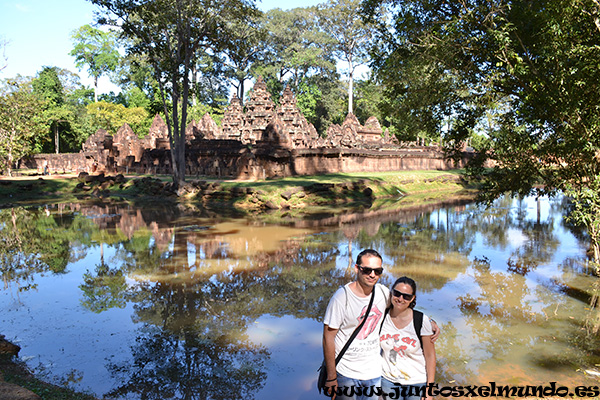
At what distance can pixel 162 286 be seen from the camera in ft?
30.5

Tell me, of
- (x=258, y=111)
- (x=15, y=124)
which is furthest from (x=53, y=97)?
(x=258, y=111)

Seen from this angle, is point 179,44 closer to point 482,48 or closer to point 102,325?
point 482,48

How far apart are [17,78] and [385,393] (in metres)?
53.6

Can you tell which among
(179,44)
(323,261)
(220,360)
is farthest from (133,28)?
(220,360)

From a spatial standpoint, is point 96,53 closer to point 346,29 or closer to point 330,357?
point 346,29

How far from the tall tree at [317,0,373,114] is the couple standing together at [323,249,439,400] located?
2205 inches

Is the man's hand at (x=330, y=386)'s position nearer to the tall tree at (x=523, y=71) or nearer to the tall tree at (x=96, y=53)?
the tall tree at (x=523, y=71)

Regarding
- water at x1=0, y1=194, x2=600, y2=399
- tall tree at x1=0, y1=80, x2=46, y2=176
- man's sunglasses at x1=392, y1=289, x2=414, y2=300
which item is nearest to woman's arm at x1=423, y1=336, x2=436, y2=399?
man's sunglasses at x1=392, y1=289, x2=414, y2=300

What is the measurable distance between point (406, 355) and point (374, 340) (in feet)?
0.89

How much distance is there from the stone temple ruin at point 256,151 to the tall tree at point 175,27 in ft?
19.4

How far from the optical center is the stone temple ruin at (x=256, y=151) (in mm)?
29938

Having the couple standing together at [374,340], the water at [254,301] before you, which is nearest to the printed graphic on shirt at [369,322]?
the couple standing together at [374,340]

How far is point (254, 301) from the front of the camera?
8.37 meters

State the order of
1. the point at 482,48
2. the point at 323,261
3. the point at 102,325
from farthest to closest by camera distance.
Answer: the point at 323,261
the point at 482,48
the point at 102,325
